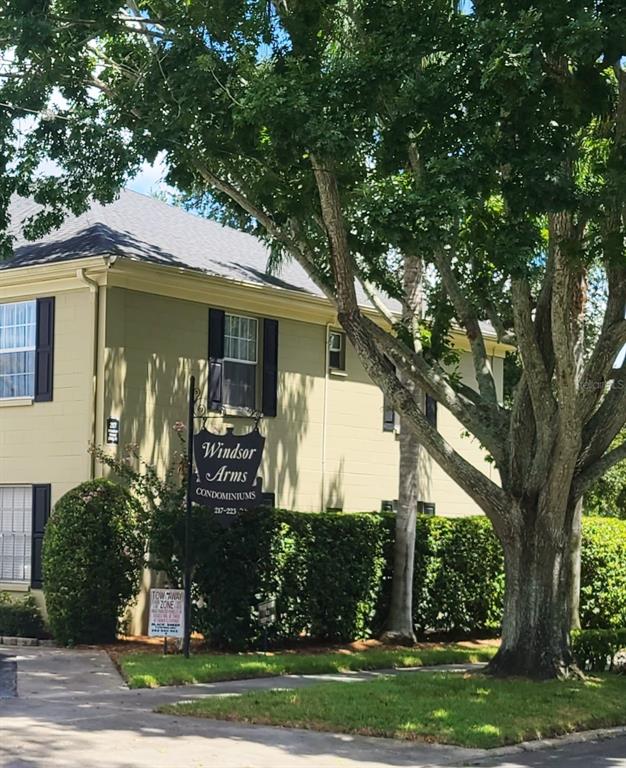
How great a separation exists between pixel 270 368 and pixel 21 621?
260 inches

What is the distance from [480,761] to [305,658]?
267 inches

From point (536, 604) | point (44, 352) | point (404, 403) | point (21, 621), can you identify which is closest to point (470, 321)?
point (404, 403)

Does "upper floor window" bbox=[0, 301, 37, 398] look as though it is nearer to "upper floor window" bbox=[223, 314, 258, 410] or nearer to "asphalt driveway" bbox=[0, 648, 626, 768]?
"upper floor window" bbox=[223, 314, 258, 410]

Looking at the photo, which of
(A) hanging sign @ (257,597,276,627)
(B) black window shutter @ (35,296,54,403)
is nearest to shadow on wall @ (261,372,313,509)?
(B) black window shutter @ (35,296,54,403)

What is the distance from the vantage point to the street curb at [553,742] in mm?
11477

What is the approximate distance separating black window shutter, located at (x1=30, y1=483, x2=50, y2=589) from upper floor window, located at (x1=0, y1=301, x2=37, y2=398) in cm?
168

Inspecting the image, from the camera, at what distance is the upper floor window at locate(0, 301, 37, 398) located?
70.5 feet

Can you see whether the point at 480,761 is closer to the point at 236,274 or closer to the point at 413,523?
the point at 413,523

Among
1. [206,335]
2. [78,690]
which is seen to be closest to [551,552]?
[78,690]

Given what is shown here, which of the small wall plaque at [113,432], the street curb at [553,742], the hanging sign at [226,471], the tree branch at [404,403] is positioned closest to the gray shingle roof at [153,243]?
the small wall plaque at [113,432]

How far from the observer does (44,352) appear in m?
21.2

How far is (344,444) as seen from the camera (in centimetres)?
Result: 2519

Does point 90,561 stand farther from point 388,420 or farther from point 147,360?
point 388,420

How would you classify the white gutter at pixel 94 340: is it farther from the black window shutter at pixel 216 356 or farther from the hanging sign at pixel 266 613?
the hanging sign at pixel 266 613
